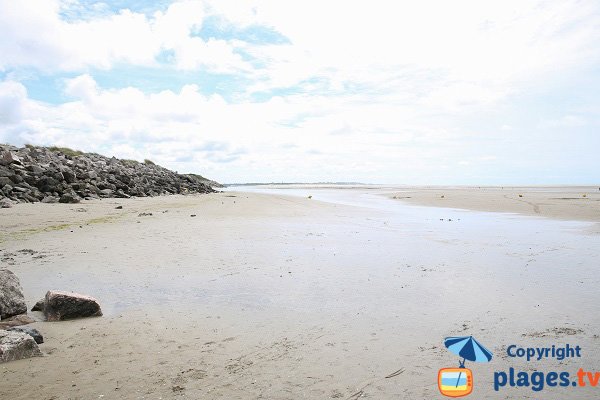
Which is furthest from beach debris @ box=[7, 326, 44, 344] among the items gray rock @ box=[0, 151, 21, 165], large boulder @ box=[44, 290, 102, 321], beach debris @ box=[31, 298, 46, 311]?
gray rock @ box=[0, 151, 21, 165]

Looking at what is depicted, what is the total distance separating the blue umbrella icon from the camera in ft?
12.8

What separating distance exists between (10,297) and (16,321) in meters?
0.42

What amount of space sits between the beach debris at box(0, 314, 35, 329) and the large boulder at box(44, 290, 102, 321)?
0.20 meters

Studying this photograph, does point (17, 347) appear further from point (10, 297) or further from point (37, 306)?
point (37, 306)

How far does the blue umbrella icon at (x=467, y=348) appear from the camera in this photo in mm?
3905

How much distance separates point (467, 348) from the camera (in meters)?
4.14

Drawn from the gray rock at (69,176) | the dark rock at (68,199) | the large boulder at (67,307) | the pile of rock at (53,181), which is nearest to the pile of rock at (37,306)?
the large boulder at (67,307)

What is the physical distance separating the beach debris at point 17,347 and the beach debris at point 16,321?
25.2 inches

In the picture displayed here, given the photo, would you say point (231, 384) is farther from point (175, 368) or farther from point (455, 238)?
point (455, 238)

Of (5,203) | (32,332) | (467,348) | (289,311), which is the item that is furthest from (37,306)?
(5,203)

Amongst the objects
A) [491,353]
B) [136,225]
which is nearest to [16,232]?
[136,225]

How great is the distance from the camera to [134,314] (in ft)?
17.1

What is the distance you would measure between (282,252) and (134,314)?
457 centimetres

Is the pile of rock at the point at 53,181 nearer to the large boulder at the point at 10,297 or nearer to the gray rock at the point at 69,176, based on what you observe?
the gray rock at the point at 69,176
